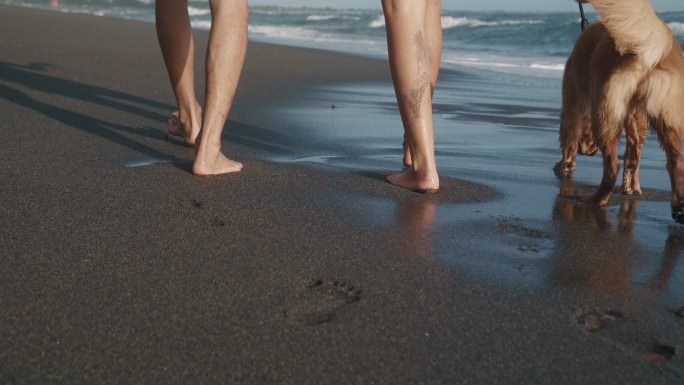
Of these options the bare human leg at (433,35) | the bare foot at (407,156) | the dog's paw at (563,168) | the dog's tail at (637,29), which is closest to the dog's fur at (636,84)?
the dog's tail at (637,29)

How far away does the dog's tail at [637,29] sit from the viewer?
2533 mm

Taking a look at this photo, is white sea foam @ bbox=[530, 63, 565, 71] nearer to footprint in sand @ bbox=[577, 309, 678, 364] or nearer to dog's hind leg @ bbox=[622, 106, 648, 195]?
dog's hind leg @ bbox=[622, 106, 648, 195]

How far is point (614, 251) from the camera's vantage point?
2238mm

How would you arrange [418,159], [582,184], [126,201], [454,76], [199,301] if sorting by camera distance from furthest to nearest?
[454,76] → [582,184] → [418,159] → [126,201] → [199,301]

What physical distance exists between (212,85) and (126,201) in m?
0.68

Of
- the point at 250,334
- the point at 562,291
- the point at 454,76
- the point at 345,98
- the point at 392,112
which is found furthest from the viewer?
the point at 454,76

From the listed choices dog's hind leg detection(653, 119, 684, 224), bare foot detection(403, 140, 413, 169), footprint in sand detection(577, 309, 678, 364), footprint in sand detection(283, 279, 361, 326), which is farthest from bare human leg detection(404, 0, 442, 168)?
footprint in sand detection(577, 309, 678, 364)

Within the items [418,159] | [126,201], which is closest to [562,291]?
[418,159]

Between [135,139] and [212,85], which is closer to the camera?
[212,85]

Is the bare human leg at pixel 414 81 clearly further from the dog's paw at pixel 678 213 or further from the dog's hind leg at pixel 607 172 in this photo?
the dog's paw at pixel 678 213

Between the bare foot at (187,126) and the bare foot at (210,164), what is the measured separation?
2.15 feet

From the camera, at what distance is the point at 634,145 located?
304 cm

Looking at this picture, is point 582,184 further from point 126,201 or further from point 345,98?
point 345,98

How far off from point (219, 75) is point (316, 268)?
131 centimetres
